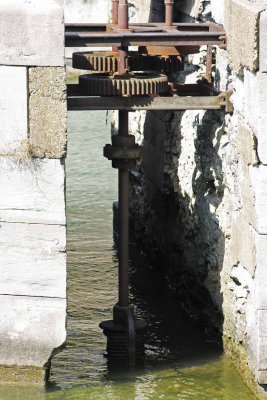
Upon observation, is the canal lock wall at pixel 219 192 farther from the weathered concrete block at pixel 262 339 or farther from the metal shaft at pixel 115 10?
the metal shaft at pixel 115 10

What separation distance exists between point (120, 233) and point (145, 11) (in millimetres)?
2959

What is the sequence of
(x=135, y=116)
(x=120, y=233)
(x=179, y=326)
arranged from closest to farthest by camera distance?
(x=120, y=233)
(x=179, y=326)
(x=135, y=116)

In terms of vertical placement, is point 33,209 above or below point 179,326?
above

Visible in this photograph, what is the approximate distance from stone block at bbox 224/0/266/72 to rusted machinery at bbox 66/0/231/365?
21 centimetres

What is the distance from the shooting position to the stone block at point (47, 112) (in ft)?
24.9

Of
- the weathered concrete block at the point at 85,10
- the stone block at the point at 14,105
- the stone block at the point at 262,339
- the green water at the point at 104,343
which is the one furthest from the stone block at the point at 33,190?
the weathered concrete block at the point at 85,10

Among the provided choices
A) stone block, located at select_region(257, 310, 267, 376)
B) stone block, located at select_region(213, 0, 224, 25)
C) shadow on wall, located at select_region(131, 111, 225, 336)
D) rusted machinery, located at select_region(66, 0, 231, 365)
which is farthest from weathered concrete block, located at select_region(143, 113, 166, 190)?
stone block, located at select_region(257, 310, 267, 376)

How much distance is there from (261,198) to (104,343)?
204 centimetres

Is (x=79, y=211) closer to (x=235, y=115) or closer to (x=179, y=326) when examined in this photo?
(x=179, y=326)

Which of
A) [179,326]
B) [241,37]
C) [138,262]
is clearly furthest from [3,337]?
[138,262]

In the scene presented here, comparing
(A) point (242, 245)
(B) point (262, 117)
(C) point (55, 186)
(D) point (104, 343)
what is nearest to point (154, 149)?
(D) point (104, 343)

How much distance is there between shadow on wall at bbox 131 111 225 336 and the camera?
8.98 meters

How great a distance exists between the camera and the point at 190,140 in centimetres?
965

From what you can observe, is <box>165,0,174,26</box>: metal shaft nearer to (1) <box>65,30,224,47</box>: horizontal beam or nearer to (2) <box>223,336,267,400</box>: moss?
(1) <box>65,30,224,47</box>: horizontal beam
